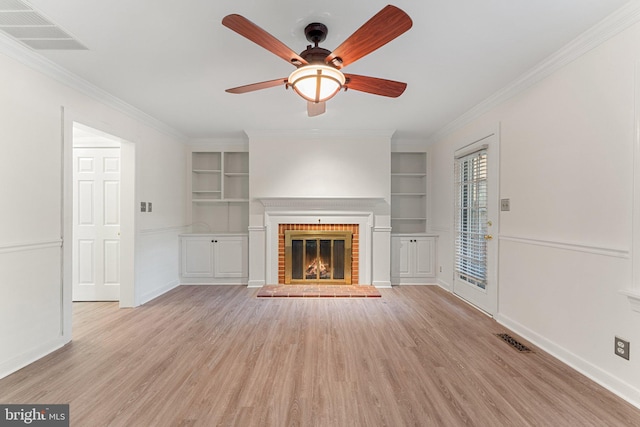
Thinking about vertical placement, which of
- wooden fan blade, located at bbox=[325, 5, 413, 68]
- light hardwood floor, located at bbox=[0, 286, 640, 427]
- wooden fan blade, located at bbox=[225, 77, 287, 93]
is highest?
wooden fan blade, located at bbox=[325, 5, 413, 68]

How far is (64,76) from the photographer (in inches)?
105

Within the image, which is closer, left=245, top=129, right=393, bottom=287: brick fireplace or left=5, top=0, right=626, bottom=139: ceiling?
left=5, top=0, right=626, bottom=139: ceiling

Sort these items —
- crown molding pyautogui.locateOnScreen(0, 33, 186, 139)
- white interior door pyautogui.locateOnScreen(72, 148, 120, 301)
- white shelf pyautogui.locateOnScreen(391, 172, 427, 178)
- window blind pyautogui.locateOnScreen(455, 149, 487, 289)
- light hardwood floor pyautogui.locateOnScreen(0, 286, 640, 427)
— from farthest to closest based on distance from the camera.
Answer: white shelf pyautogui.locateOnScreen(391, 172, 427, 178) → white interior door pyautogui.locateOnScreen(72, 148, 120, 301) → window blind pyautogui.locateOnScreen(455, 149, 487, 289) → crown molding pyautogui.locateOnScreen(0, 33, 186, 139) → light hardwood floor pyautogui.locateOnScreen(0, 286, 640, 427)

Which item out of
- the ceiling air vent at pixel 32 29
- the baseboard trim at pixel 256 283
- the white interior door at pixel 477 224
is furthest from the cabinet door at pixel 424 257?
the ceiling air vent at pixel 32 29

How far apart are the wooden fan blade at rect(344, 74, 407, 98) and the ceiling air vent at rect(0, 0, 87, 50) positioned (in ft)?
6.89

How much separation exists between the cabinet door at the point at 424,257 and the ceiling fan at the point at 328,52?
10.6 feet

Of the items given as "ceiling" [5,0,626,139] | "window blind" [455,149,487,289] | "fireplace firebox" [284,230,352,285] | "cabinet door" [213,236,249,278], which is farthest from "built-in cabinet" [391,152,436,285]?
"cabinet door" [213,236,249,278]

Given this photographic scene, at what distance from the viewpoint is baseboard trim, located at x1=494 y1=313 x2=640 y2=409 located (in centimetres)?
185

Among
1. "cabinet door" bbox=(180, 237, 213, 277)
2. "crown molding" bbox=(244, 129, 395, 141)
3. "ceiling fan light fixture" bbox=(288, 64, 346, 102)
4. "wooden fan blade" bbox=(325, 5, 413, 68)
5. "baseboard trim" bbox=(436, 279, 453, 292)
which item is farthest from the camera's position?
"cabinet door" bbox=(180, 237, 213, 277)

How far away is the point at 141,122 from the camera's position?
3877mm

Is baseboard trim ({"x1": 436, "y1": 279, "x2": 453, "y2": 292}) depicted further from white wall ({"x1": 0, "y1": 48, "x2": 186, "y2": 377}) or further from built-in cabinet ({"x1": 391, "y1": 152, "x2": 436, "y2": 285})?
white wall ({"x1": 0, "y1": 48, "x2": 186, "y2": 377})

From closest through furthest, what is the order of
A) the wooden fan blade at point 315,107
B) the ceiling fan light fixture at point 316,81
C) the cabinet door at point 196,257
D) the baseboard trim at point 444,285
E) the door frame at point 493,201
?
the ceiling fan light fixture at point 316,81 < the wooden fan blade at point 315,107 < the door frame at point 493,201 < the baseboard trim at point 444,285 < the cabinet door at point 196,257

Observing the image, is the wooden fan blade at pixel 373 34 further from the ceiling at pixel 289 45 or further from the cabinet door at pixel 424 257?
the cabinet door at pixel 424 257

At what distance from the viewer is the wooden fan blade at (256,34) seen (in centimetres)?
147
